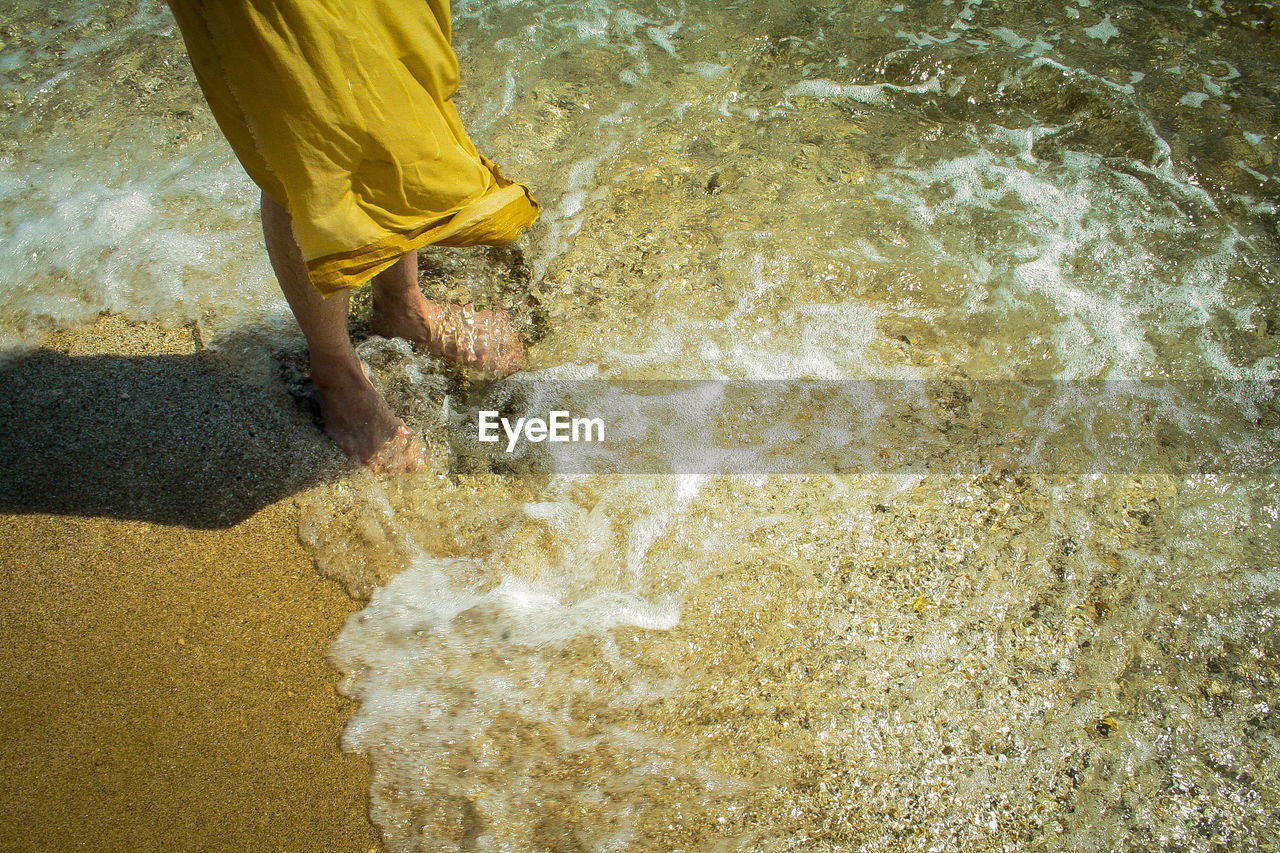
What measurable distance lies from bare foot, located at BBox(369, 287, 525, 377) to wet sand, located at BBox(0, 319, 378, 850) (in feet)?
1.34

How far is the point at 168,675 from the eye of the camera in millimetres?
1628

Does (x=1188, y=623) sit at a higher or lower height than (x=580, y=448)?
lower

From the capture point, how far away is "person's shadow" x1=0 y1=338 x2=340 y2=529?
1.90 metres

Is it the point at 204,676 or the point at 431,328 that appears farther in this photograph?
the point at 431,328

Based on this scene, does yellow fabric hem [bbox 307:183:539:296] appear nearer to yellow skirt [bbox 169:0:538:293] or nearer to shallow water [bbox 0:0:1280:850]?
yellow skirt [bbox 169:0:538:293]

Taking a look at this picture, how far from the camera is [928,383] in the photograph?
Answer: 226 centimetres

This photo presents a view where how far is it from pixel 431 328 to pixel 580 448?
21.8 inches

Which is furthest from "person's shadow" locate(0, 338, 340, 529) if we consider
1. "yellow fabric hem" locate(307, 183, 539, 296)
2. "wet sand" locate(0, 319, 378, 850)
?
"yellow fabric hem" locate(307, 183, 539, 296)

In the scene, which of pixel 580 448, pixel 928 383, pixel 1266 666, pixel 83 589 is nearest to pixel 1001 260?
pixel 928 383

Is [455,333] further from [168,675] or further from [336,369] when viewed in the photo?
[168,675]

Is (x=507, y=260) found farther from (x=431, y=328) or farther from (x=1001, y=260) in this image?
(x=1001, y=260)

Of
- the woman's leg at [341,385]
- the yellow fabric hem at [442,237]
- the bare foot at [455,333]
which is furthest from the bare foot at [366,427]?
the yellow fabric hem at [442,237]

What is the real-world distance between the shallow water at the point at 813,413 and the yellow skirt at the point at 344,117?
2.42 feet

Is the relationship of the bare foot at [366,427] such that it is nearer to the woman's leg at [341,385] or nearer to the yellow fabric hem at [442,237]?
the woman's leg at [341,385]
